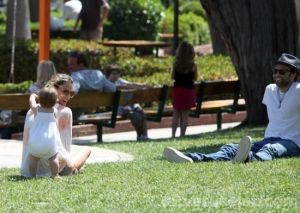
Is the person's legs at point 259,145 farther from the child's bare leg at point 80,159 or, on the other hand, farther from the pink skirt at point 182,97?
the pink skirt at point 182,97

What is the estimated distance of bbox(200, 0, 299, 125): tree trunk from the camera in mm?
14797

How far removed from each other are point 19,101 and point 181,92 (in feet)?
8.08

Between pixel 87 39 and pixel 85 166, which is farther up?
A: pixel 85 166

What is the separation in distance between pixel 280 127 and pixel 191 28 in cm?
2779

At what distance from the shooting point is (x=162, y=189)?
8102 mm

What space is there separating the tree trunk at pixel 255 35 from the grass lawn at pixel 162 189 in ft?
16.9

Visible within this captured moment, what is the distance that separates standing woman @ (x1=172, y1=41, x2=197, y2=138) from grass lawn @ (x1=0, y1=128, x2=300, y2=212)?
5.01 meters

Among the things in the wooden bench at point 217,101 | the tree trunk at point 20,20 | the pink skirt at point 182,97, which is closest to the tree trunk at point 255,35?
the pink skirt at point 182,97

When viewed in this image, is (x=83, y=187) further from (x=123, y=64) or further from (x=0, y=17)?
(x=0, y=17)

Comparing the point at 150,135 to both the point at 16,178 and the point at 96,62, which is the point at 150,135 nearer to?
the point at 96,62

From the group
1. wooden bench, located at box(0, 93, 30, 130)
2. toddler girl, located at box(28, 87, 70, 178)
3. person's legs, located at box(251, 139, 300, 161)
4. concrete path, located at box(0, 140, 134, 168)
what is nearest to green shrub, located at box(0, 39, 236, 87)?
wooden bench, located at box(0, 93, 30, 130)

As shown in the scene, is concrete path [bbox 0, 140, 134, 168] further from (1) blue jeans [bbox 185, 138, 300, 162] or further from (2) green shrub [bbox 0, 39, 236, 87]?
(2) green shrub [bbox 0, 39, 236, 87]

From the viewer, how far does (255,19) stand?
14.9 m

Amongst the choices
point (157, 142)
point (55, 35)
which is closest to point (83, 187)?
point (157, 142)
